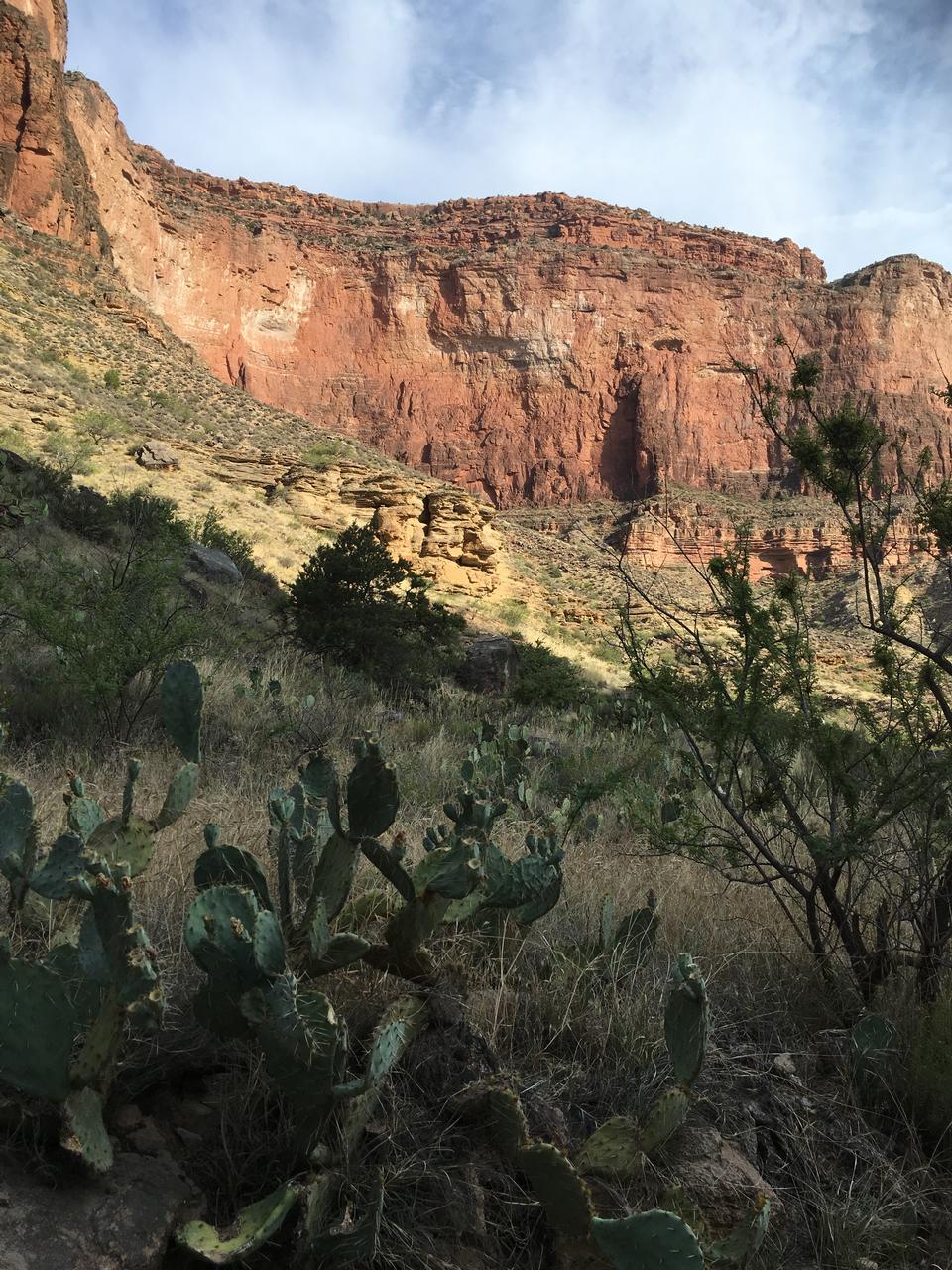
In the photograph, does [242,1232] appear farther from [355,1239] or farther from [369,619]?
[369,619]

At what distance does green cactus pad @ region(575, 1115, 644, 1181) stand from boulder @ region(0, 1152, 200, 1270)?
0.71 meters

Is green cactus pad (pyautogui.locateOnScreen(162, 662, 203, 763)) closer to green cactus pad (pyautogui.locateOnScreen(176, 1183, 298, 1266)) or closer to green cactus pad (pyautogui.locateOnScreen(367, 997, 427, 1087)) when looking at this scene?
green cactus pad (pyautogui.locateOnScreen(367, 997, 427, 1087))

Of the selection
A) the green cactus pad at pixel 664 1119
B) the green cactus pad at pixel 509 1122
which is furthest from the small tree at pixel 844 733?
the green cactus pad at pixel 509 1122

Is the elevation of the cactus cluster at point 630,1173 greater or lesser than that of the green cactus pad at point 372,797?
lesser

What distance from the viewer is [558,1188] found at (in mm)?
1376

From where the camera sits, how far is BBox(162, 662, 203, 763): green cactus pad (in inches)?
100

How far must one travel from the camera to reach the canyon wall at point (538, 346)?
57031mm

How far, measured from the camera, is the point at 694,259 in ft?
213

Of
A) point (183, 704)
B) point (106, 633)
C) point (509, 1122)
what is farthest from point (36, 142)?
point (509, 1122)

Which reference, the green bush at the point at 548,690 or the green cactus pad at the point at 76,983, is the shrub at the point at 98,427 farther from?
the green cactus pad at the point at 76,983

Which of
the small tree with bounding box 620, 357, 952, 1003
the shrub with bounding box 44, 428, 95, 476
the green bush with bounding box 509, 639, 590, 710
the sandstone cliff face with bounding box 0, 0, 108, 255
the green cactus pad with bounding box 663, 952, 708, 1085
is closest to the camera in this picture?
the green cactus pad with bounding box 663, 952, 708, 1085

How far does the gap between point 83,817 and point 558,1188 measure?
142 centimetres

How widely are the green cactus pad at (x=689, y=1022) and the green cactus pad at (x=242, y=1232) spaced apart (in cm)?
75

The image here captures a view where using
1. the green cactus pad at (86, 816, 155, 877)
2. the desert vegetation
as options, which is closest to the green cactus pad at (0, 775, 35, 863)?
the desert vegetation
